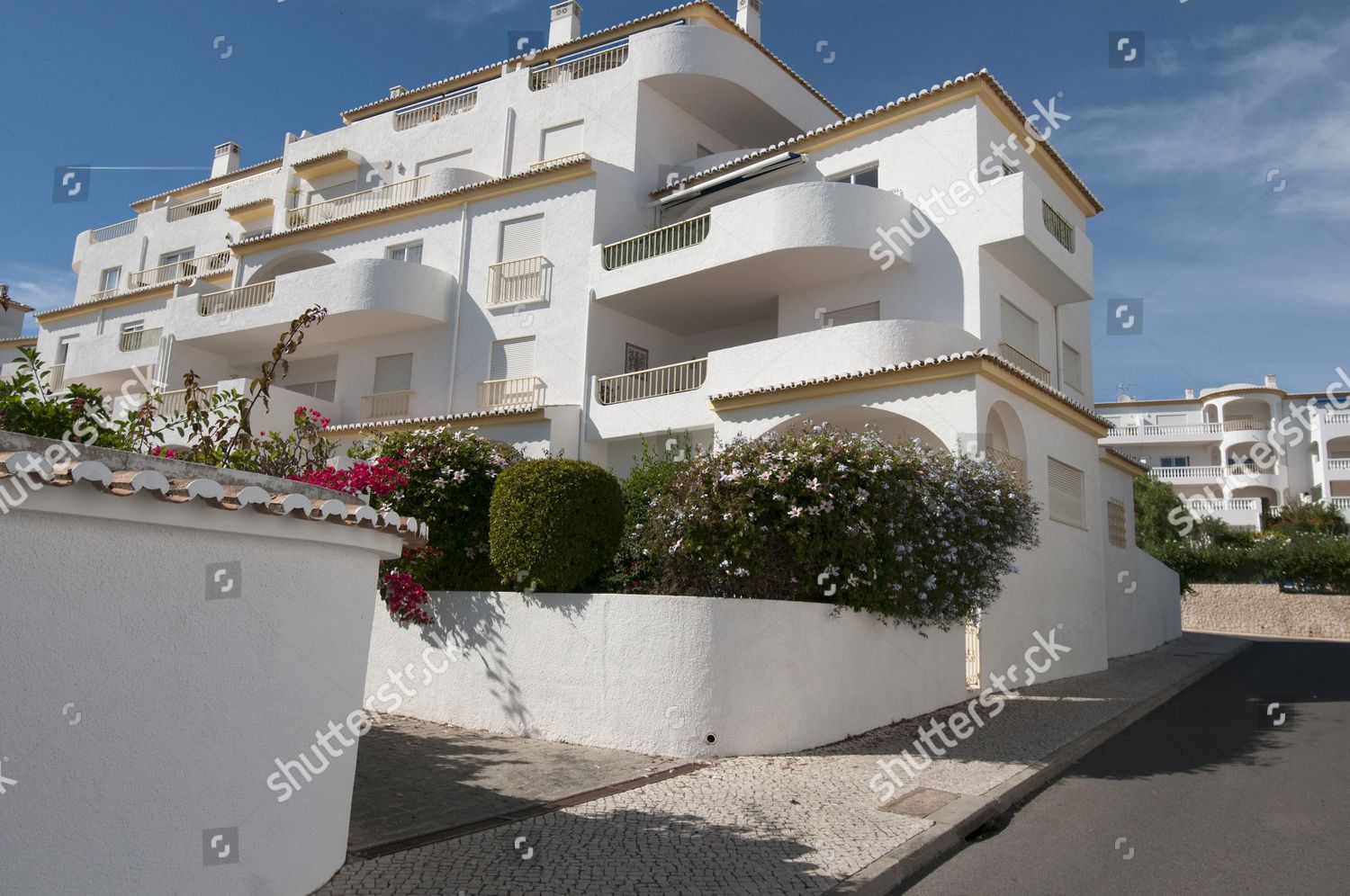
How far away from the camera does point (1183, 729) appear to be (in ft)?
39.1

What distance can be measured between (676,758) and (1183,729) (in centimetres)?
697

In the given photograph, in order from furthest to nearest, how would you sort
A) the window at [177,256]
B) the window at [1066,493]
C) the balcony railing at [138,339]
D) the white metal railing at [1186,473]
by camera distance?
the white metal railing at [1186,473] < the window at [177,256] < the balcony railing at [138,339] < the window at [1066,493]

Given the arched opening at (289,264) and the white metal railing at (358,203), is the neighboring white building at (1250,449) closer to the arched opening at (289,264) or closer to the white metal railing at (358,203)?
the white metal railing at (358,203)

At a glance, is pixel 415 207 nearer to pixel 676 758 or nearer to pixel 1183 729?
pixel 676 758

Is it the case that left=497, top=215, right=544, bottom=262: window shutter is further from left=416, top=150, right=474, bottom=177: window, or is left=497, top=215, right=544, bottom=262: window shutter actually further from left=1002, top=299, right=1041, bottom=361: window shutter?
left=1002, top=299, right=1041, bottom=361: window shutter

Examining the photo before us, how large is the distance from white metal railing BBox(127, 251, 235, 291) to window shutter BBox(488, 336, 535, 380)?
44.9 feet

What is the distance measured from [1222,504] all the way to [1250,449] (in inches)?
156

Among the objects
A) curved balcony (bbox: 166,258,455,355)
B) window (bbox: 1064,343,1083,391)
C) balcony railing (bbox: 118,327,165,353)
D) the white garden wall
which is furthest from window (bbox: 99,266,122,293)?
window (bbox: 1064,343,1083,391)

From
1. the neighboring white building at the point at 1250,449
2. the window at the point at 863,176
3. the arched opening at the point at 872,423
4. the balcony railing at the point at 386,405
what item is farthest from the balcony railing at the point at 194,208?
the neighboring white building at the point at 1250,449

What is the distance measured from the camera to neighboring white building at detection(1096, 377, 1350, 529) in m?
48.8

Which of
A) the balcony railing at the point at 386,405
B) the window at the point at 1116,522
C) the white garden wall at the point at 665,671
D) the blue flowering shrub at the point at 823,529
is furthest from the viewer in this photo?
the balcony railing at the point at 386,405

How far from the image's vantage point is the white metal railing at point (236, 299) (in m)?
25.5

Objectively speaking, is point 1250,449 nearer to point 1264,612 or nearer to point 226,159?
point 1264,612

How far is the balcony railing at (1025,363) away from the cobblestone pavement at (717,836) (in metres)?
8.88
